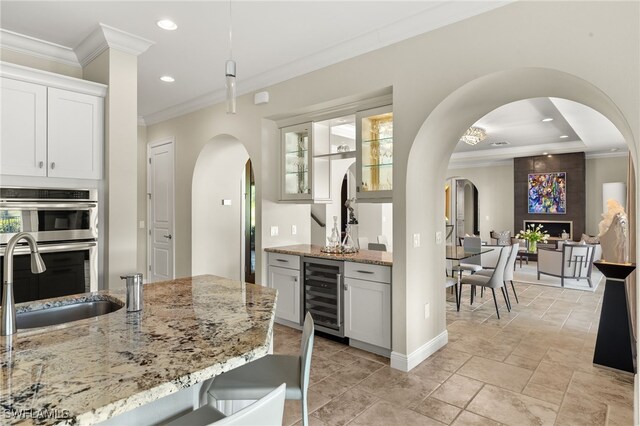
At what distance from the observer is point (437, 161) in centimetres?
343

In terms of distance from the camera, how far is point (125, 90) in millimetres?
3176

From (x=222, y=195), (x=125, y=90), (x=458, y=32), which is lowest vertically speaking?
(x=222, y=195)

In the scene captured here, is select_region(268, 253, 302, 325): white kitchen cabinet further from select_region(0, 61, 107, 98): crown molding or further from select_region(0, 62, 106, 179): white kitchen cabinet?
select_region(0, 61, 107, 98): crown molding

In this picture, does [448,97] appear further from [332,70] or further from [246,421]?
[246,421]

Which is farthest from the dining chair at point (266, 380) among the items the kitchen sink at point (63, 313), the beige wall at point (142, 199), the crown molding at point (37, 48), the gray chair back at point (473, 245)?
the beige wall at point (142, 199)

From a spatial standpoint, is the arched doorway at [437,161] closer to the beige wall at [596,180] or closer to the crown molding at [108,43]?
the crown molding at [108,43]

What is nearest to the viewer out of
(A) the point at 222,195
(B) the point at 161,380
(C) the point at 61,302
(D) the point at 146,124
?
(B) the point at 161,380

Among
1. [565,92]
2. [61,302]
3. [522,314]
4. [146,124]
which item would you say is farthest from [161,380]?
[146,124]

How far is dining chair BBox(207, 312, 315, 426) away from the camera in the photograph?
147 centimetres

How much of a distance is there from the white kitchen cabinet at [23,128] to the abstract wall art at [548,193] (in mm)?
10342

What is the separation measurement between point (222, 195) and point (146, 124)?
1.94 meters

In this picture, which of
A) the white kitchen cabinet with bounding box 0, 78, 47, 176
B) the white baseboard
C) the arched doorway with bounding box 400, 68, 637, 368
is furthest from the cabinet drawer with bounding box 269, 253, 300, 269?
the white kitchen cabinet with bounding box 0, 78, 47, 176

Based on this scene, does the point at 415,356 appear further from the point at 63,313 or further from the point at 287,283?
the point at 63,313

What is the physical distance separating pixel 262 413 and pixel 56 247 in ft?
9.16
